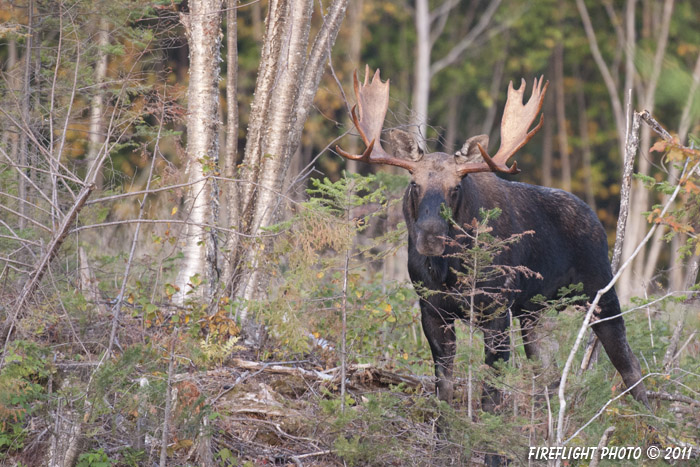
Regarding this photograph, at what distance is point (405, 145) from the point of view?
24.7 feet

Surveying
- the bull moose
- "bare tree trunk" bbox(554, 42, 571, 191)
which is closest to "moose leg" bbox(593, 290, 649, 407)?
the bull moose

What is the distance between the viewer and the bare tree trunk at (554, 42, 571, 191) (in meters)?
32.2

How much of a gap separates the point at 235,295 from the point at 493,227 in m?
2.72

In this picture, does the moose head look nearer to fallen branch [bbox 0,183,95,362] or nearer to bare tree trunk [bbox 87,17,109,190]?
fallen branch [bbox 0,183,95,362]


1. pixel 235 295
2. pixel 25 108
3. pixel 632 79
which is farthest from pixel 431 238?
pixel 632 79

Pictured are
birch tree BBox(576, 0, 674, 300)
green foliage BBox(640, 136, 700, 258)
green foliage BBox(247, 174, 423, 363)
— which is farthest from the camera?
birch tree BBox(576, 0, 674, 300)

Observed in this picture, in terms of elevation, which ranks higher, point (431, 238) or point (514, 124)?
point (514, 124)

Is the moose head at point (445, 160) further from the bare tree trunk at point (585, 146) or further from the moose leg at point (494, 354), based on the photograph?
the bare tree trunk at point (585, 146)

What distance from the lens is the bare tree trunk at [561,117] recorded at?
32.2 meters

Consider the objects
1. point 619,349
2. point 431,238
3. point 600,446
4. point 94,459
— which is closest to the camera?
point 600,446

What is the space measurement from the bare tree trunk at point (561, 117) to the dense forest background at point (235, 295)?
69.4 feet

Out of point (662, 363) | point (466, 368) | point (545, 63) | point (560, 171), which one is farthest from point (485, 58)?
point (466, 368)

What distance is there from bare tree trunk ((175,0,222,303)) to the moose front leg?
7.71 ft

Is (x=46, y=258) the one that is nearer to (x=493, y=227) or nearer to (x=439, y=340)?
(x=439, y=340)
